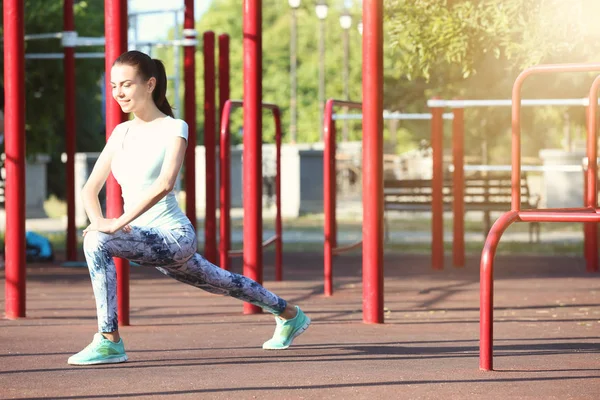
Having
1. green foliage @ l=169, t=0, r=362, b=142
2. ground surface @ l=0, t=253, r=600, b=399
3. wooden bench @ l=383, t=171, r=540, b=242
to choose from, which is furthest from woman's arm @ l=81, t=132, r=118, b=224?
green foliage @ l=169, t=0, r=362, b=142

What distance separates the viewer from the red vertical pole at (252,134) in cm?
729

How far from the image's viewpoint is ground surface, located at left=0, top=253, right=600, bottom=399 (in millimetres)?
4879

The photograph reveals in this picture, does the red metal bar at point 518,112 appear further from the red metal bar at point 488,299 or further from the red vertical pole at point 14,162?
the red vertical pole at point 14,162

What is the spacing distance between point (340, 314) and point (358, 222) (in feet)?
49.8

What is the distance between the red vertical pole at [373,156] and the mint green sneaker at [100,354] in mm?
1938

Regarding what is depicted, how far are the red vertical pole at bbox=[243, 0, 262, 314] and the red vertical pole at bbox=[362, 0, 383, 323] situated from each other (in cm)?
65

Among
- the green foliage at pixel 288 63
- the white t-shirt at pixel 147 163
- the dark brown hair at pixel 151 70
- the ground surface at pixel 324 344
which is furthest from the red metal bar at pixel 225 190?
the green foliage at pixel 288 63

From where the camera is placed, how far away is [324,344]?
6.21m

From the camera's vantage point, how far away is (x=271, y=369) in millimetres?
5359

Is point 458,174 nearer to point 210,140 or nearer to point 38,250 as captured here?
point 210,140

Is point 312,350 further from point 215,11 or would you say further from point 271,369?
point 215,11

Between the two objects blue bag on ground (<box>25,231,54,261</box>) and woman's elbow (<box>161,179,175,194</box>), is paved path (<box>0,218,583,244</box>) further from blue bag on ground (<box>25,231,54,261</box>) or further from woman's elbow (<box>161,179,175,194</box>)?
woman's elbow (<box>161,179,175,194</box>)

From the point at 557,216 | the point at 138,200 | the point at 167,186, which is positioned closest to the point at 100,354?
the point at 138,200

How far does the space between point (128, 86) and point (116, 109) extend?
1.49 m
